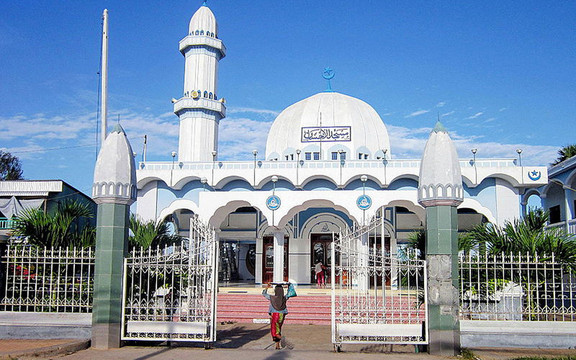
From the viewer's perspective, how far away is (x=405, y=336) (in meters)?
8.85

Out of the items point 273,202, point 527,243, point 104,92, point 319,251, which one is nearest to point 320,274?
point 319,251

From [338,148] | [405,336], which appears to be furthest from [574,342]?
[338,148]

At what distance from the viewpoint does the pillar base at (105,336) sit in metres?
9.09

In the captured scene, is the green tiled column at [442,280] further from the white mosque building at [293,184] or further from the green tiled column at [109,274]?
the white mosque building at [293,184]

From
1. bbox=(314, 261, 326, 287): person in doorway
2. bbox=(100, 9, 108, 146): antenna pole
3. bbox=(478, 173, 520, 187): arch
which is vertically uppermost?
bbox=(100, 9, 108, 146): antenna pole

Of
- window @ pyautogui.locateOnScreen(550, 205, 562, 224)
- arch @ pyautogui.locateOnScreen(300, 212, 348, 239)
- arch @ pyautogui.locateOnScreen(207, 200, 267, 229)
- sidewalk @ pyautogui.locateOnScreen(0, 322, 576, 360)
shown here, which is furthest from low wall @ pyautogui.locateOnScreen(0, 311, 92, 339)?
window @ pyautogui.locateOnScreen(550, 205, 562, 224)

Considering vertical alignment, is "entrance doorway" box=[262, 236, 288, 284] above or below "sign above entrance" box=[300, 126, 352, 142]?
below

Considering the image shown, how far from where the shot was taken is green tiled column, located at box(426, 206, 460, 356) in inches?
342

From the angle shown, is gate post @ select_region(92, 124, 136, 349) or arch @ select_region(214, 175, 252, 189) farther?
arch @ select_region(214, 175, 252, 189)

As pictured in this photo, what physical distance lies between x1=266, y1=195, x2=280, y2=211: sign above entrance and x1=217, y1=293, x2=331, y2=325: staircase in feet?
10.9

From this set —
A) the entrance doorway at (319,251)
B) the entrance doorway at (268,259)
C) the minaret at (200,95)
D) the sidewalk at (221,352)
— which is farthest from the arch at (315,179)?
the sidewalk at (221,352)

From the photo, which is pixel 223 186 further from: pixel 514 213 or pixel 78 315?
pixel 78 315

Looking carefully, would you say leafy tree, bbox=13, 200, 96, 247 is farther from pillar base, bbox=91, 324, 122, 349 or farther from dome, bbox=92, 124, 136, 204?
pillar base, bbox=91, 324, 122, 349

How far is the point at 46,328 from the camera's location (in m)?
9.57
